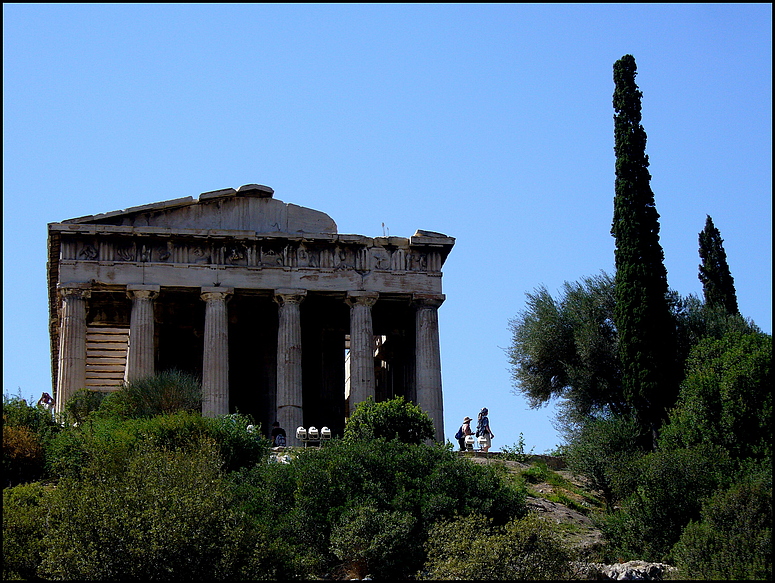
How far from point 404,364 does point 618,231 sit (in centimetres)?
893

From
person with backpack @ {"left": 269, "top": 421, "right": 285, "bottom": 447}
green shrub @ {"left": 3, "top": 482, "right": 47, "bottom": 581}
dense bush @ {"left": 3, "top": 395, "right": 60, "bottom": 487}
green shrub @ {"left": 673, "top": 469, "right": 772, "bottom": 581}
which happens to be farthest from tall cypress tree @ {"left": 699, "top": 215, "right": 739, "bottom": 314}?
green shrub @ {"left": 3, "top": 482, "right": 47, "bottom": 581}

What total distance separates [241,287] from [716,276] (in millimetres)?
15672

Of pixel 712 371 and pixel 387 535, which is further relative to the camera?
pixel 712 371

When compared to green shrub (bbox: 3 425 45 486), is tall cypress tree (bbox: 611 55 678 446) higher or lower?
higher

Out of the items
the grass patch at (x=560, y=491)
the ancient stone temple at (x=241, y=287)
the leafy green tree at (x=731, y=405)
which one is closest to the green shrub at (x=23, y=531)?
the ancient stone temple at (x=241, y=287)

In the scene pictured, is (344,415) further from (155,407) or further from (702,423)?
(702,423)

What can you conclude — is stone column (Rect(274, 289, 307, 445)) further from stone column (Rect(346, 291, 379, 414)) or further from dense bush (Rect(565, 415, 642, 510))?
dense bush (Rect(565, 415, 642, 510))

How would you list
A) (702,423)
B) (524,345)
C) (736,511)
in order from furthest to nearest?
(524,345), (702,423), (736,511)

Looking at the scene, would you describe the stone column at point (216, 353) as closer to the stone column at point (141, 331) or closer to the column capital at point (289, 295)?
the column capital at point (289, 295)

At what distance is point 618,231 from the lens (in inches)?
1533

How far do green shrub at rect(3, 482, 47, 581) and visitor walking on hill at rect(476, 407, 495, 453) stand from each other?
1478cm

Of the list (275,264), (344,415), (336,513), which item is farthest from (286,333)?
(336,513)

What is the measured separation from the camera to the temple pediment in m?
41.6

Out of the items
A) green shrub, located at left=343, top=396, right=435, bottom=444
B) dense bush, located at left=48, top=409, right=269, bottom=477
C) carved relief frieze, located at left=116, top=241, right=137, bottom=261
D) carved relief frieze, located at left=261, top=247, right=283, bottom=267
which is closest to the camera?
dense bush, located at left=48, top=409, right=269, bottom=477
